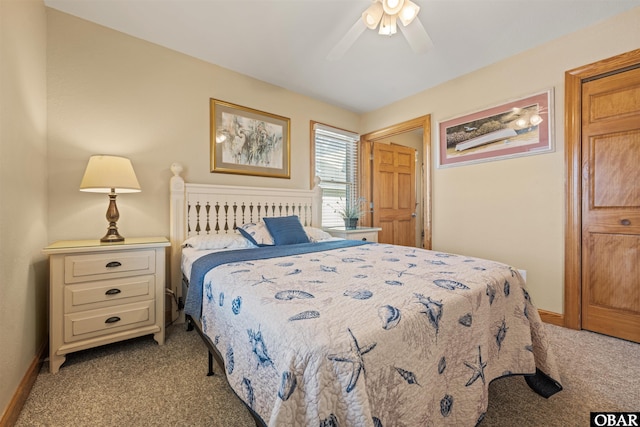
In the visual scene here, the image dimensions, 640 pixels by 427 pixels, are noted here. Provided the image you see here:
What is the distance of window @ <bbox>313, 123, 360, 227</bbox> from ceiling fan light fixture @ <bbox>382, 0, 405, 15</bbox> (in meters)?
2.02

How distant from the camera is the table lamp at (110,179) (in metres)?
1.83

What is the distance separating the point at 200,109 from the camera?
266cm

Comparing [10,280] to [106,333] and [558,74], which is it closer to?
[106,333]

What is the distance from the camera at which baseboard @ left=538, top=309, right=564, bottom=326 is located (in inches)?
91.4

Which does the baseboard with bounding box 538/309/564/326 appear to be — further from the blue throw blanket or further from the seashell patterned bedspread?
the blue throw blanket

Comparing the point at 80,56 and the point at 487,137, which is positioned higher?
the point at 80,56

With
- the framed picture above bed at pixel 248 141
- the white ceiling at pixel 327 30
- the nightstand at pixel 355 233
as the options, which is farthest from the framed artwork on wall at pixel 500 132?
the framed picture above bed at pixel 248 141

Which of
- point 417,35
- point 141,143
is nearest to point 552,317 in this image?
point 417,35

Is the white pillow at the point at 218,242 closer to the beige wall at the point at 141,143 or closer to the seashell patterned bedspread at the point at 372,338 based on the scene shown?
the beige wall at the point at 141,143

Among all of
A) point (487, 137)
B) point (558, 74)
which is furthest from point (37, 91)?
point (558, 74)

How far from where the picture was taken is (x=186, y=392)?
57.6 inches

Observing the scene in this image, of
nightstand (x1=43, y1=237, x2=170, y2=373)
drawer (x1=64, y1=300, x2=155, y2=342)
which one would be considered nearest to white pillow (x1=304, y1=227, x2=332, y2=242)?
nightstand (x1=43, y1=237, x2=170, y2=373)

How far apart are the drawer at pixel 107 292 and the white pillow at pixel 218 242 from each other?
1.35 feet

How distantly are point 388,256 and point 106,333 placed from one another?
202 centimetres
